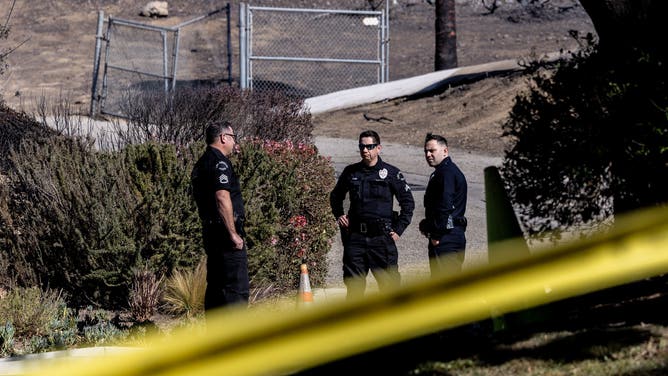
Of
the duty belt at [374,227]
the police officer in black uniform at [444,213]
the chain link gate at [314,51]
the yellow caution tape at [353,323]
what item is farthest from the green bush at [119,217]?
the chain link gate at [314,51]

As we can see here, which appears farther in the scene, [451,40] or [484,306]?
[451,40]

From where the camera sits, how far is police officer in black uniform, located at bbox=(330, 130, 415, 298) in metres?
7.72

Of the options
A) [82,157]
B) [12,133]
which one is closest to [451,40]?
[12,133]

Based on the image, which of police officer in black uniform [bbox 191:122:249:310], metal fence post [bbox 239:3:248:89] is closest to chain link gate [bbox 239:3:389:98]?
metal fence post [bbox 239:3:248:89]

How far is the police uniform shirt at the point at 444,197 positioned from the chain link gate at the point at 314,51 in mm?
15944

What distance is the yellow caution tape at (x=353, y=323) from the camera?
2.04 m

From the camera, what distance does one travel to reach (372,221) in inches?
304

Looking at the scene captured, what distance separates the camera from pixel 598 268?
3.03 meters

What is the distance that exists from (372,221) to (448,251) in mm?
669

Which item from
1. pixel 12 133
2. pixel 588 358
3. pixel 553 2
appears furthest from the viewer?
pixel 553 2

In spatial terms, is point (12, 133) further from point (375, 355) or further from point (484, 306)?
point (484, 306)

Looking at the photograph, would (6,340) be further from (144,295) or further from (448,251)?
(448,251)

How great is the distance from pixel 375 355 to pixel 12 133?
23.5ft

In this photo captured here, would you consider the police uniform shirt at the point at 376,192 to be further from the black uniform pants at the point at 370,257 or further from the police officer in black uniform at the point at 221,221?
the police officer in black uniform at the point at 221,221
